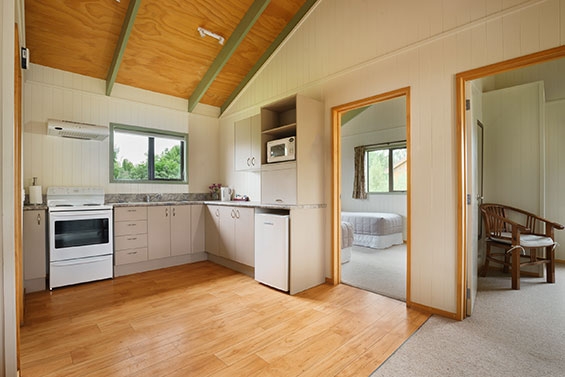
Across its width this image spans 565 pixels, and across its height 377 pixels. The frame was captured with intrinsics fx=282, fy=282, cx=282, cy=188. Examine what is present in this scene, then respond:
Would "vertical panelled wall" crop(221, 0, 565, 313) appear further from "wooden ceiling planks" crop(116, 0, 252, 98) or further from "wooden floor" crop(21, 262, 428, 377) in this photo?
"wooden ceiling planks" crop(116, 0, 252, 98)

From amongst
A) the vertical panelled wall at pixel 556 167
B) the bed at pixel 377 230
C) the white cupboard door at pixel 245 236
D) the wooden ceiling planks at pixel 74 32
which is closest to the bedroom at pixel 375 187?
the bed at pixel 377 230

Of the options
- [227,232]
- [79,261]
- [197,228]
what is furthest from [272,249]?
[79,261]

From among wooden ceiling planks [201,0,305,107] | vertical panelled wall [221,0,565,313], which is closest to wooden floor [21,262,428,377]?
vertical panelled wall [221,0,565,313]

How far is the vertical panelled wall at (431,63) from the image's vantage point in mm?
2180

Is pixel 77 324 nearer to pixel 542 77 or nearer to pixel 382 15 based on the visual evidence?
pixel 382 15

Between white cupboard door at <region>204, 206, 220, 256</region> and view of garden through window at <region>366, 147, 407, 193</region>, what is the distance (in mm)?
3937

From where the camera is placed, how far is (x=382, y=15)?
2951 mm

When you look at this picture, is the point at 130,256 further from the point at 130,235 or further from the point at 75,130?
the point at 75,130

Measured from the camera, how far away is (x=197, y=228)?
4500 mm

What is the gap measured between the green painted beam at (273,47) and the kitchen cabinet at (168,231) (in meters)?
2.13

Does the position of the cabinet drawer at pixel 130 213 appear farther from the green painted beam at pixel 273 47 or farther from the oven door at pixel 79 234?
the green painted beam at pixel 273 47

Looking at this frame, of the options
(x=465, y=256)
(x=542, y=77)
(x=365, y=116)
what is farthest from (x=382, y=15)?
(x=365, y=116)

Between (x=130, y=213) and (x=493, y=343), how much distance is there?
4114 millimetres

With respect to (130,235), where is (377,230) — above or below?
below
